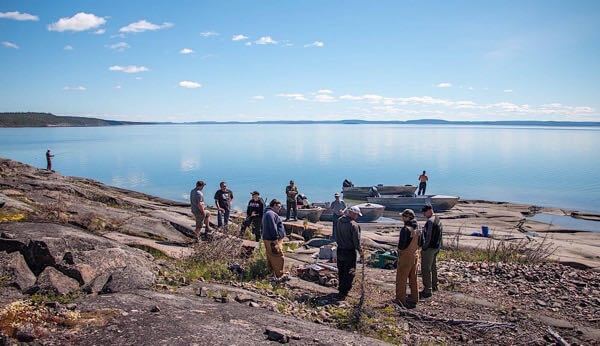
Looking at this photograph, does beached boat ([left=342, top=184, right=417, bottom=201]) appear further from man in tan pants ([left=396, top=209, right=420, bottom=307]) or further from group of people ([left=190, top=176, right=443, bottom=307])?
man in tan pants ([left=396, top=209, right=420, bottom=307])

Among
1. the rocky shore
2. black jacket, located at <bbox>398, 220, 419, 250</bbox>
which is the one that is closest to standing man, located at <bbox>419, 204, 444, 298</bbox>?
the rocky shore

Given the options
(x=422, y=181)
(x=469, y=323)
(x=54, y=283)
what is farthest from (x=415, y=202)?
(x=54, y=283)

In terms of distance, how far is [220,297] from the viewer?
787 centimetres

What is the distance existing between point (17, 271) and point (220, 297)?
326cm

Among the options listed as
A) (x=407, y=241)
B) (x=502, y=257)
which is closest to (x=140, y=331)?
(x=407, y=241)

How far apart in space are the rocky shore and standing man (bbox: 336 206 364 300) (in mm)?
356

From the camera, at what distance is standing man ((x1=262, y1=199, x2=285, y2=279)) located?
32.1 ft

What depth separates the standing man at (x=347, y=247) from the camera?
8773 millimetres

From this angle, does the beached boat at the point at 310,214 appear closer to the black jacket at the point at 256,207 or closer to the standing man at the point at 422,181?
the black jacket at the point at 256,207

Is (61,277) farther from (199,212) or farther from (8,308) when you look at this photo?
(199,212)

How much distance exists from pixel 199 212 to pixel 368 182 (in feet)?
142

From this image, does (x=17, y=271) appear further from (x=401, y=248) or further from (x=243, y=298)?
(x=401, y=248)

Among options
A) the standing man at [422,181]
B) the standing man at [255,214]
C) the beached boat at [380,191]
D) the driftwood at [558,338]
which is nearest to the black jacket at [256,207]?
the standing man at [255,214]

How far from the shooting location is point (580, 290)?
10.3 meters
